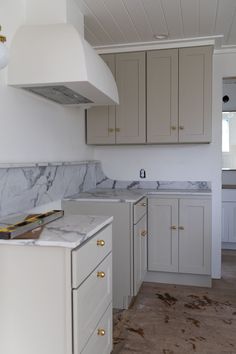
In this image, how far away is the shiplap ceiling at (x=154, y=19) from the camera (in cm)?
252

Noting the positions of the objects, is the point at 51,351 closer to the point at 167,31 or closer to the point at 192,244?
the point at 192,244

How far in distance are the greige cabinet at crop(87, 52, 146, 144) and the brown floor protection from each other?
4.94ft

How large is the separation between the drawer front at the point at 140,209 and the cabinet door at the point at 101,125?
2.53ft

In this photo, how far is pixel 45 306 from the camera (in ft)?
4.64

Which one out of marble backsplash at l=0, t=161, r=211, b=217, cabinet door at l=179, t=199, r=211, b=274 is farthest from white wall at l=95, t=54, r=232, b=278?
cabinet door at l=179, t=199, r=211, b=274

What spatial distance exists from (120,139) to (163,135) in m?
0.44

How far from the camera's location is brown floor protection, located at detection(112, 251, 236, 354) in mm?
2223

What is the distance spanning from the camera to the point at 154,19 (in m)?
2.79

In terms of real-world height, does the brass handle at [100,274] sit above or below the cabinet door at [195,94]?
below

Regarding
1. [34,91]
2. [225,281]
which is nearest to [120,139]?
[34,91]

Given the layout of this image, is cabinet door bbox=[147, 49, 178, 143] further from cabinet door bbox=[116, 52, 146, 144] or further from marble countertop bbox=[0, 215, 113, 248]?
marble countertop bbox=[0, 215, 113, 248]

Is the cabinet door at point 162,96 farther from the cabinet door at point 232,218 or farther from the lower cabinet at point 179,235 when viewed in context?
the cabinet door at point 232,218

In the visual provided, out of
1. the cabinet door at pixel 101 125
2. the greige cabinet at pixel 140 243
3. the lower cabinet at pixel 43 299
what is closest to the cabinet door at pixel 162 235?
the greige cabinet at pixel 140 243

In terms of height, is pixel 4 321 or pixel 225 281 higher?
pixel 4 321
